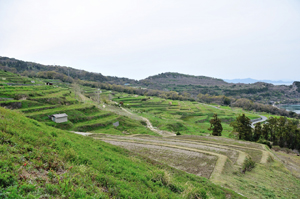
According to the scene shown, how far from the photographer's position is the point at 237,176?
1341cm

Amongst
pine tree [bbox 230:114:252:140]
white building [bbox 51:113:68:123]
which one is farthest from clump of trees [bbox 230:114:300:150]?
white building [bbox 51:113:68:123]

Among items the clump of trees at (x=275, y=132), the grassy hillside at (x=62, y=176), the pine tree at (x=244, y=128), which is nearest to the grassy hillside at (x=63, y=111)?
the pine tree at (x=244, y=128)

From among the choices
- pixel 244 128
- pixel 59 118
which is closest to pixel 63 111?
pixel 59 118

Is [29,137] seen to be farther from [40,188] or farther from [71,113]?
[71,113]

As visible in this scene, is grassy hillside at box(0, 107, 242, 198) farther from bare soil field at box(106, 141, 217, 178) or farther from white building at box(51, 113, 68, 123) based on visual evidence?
white building at box(51, 113, 68, 123)

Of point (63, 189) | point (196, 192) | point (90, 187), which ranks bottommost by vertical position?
point (196, 192)

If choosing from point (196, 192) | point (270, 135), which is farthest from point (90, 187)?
point (270, 135)

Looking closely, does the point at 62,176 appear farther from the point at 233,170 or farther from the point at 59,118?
the point at 59,118

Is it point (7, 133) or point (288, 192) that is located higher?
point (7, 133)

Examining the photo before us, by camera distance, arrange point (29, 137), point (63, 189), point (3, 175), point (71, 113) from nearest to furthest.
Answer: point (3, 175)
point (63, 189)
point (29, 137)
point (71, 113)

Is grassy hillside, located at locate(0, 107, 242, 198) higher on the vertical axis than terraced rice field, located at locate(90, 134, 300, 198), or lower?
higher

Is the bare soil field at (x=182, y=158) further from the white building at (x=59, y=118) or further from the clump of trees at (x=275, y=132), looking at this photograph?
the clump of trees at (x=275, y=132)

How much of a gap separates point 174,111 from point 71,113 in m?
61.0

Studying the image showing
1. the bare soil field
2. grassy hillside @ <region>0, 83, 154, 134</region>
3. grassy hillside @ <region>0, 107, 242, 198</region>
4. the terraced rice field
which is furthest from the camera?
grassy hillside @ <region>0, 83, 154, 134</region>
